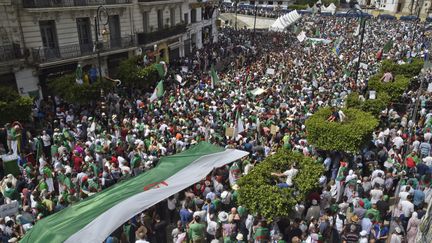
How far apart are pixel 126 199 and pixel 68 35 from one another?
16134mm

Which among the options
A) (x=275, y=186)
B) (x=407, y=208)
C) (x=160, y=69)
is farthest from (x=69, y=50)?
(x=407, y=208)

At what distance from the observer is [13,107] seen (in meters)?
14.8

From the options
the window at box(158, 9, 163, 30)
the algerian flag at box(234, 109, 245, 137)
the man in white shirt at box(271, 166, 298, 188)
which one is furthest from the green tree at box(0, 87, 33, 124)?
the window at box(158, 9, 163, 30)

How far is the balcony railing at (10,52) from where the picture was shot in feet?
60.4

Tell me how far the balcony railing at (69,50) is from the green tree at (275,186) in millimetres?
15428

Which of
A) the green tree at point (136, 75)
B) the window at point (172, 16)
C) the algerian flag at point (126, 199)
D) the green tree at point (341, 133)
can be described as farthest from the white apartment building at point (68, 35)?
the green tree at point (341, 133)

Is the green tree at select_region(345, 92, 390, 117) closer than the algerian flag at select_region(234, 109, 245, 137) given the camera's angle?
No

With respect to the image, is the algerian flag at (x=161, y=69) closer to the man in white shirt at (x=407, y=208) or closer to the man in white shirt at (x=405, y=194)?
the man in white shirt at (x=405, y=194)

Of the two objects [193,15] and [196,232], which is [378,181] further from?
[193,15]

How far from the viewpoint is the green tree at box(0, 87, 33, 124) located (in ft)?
48.0

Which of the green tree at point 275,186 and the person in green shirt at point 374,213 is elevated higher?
the green tree at point 275,186

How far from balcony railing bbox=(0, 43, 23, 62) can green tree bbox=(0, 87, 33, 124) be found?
13.0 ft

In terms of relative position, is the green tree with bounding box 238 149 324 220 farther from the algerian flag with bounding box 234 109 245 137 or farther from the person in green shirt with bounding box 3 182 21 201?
the person in green shirt with bounding box 3 182 21 201

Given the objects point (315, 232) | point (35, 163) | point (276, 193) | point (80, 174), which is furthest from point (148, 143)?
point (315, 232)
